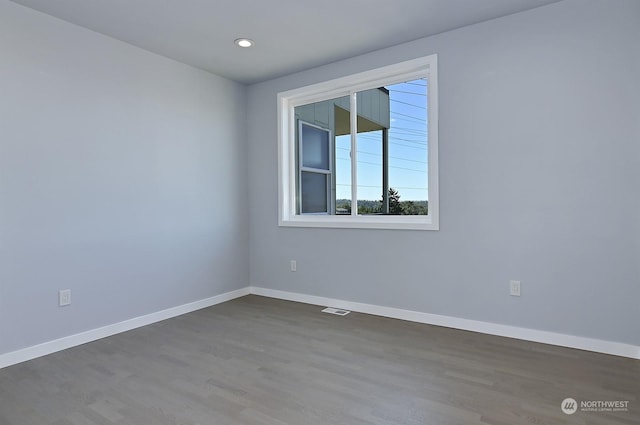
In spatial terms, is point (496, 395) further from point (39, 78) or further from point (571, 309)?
point (39, 78)

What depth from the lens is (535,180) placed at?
2814 mm

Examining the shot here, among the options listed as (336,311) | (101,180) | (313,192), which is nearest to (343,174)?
(313,192)

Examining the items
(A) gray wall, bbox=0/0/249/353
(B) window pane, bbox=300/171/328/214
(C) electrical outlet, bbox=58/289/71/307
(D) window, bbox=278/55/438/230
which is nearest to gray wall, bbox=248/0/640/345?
(D) window, bbox=278/55/438/230

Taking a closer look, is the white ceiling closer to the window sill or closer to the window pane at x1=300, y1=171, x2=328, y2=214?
the window pane at x1=300, y1=171, x2=328, y2=214

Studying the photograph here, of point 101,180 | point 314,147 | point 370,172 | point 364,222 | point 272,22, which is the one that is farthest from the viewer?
point 314,147

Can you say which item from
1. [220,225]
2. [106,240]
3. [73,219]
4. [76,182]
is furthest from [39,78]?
[220,225]

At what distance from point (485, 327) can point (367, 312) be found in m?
1.08

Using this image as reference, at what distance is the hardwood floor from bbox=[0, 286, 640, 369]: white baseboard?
83mm

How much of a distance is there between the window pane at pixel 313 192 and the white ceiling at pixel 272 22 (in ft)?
4.39

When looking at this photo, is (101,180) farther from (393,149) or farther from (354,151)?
(393,149)

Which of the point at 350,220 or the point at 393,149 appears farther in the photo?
the point at 350,220

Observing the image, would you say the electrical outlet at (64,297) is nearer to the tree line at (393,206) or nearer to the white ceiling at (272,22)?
the white ceiling at (272,22)

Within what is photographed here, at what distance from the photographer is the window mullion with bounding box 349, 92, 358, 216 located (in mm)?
3840

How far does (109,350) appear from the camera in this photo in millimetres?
2760
